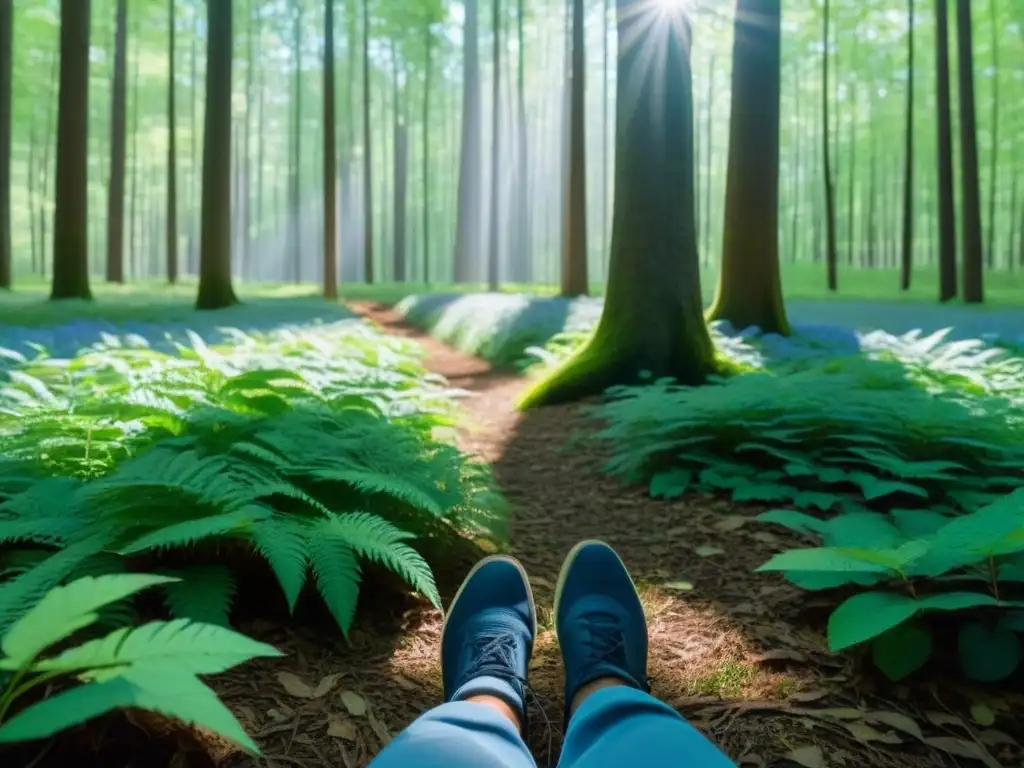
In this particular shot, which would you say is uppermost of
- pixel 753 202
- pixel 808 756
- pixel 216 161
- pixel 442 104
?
pixel 442 104

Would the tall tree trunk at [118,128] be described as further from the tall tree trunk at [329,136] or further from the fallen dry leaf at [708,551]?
the fallen dry leaf at [708,551]

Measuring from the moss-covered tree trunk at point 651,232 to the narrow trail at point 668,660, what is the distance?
8.23ft

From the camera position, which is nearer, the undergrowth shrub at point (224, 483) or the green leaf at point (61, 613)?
the green leaf at point (61, 613)

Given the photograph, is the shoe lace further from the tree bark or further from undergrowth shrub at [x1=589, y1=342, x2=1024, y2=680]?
the tree bark

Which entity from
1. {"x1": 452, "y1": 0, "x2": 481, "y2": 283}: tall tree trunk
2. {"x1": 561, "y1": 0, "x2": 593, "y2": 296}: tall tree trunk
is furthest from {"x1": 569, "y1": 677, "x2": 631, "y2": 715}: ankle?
{"x1": 452, "y1": 0, "x2": 481, "y2": 283}: tall tree trunk

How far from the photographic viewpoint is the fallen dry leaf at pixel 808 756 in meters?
1.71

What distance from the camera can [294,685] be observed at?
6.42ft

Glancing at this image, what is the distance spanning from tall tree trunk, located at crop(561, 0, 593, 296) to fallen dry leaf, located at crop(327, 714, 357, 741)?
1456cm

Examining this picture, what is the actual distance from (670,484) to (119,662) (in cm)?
317

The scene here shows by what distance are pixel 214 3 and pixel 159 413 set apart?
11348 millimetres

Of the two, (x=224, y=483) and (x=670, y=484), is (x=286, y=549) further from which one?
(x=670, y=484)

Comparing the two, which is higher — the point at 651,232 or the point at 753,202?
the point at 753,202

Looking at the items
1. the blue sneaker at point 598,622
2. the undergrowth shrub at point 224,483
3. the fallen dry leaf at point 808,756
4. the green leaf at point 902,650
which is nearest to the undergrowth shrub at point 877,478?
the green leaf at point 902,650

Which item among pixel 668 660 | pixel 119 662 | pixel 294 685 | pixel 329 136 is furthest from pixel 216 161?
pixel 119 662
